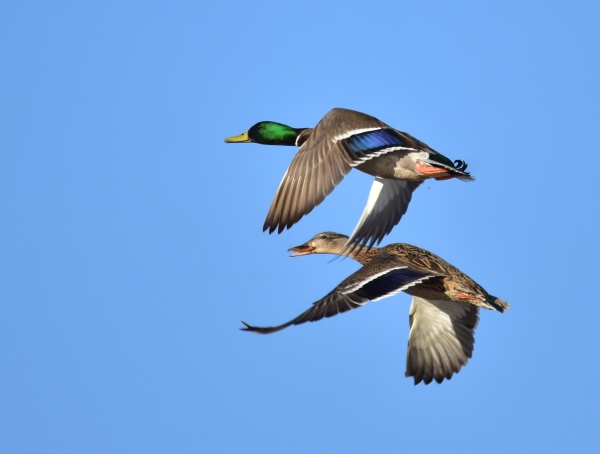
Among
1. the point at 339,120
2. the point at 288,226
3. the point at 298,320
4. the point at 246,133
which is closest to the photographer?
the point at 298,320

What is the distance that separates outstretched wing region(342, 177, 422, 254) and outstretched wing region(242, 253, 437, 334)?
2.79 ft

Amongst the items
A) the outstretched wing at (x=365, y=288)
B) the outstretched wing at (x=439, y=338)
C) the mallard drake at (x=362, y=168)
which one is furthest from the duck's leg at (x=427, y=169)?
the outstretched wing at (x=439, y=338)

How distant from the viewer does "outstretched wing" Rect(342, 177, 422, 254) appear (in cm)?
1477

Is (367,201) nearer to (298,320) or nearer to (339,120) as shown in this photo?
(339,120)

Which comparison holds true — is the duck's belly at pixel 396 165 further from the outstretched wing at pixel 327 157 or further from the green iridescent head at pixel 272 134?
the green iridescent head at pixel 272 134

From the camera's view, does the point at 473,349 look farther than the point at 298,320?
Yes

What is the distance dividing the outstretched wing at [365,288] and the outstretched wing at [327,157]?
1016 mm

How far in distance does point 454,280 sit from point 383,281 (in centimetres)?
167

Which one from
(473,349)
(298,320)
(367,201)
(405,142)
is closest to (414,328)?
(473,349)

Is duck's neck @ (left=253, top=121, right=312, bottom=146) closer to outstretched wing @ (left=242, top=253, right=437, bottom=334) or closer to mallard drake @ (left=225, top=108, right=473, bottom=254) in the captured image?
mallard drake @ (left=225, top=108, right=473, bottom=254)

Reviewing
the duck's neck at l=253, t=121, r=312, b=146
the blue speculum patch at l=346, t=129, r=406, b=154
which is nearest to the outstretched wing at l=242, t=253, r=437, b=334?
the blue speculum patch at l=346, t=129, r=406, b=154

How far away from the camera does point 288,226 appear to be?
1242 cm

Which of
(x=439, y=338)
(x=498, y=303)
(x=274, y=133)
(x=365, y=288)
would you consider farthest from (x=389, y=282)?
(x=274, y=133)

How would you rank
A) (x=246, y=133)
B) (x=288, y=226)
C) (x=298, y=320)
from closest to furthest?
(x=298, y=320)
(x=288, y=226)
(x=246, y=133)
